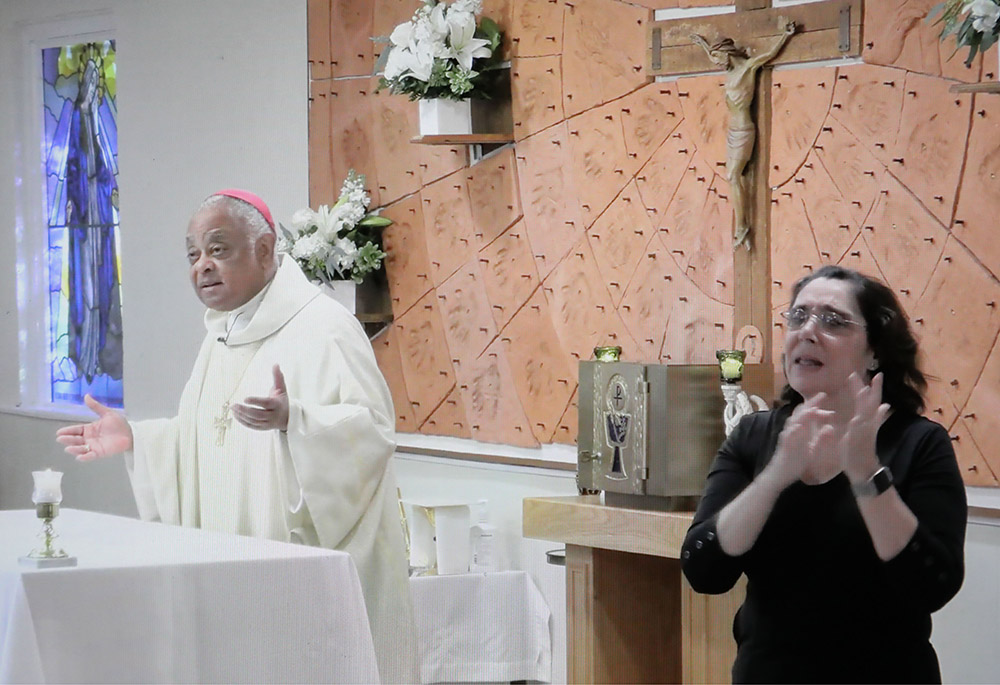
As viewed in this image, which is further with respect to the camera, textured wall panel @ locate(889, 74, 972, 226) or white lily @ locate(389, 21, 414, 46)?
white lily @ locate(389, 21, 414, 46)

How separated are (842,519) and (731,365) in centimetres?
195

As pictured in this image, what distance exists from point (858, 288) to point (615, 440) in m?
2.07

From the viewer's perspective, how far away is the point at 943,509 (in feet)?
7.79

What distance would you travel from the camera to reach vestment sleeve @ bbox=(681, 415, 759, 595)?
8.04 ft

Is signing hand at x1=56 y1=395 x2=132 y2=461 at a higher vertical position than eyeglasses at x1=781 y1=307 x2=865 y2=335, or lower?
lower

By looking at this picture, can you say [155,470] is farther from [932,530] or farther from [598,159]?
[932,530]

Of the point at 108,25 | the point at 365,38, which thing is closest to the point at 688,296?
the point at 365,38

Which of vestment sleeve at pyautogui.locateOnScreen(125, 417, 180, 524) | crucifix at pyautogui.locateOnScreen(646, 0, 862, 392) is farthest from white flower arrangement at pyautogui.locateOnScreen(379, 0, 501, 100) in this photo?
vestment sleeve at pyautogui.locateOnScreen(125, 417, 180, 524)

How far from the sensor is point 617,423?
456 centimetres

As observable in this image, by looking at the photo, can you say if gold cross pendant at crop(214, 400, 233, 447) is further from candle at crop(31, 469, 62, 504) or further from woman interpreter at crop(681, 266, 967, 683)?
woman interpreter at crop(681, 266, 967, 683)

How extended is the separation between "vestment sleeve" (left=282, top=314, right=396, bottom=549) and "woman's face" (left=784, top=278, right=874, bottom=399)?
1.54 meters

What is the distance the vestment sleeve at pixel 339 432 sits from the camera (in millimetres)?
3725

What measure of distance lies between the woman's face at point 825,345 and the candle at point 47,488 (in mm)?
1578

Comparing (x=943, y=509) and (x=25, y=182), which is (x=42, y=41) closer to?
(x=25, y=182)
